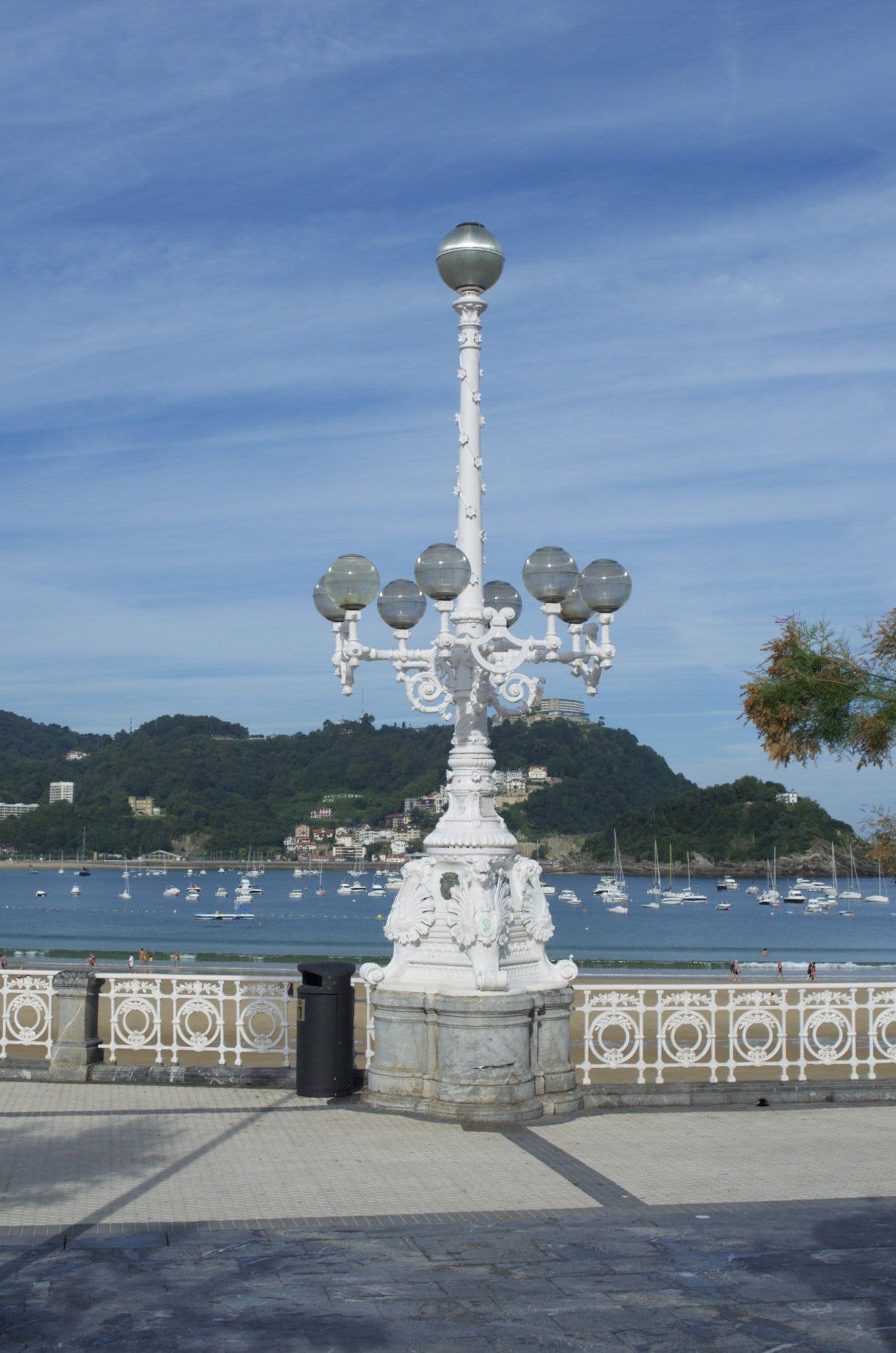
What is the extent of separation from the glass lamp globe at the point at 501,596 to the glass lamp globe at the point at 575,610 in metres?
0.61

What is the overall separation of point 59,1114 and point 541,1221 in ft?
13.7

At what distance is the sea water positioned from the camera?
5994cm

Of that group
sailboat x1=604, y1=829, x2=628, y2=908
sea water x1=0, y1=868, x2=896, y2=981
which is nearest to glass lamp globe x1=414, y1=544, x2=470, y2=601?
sea water x1=0, y1=868, x2=896, y2=981

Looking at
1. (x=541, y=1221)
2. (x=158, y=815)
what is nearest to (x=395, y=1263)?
(x=541, y=1221)

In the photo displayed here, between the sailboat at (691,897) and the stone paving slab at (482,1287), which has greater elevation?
the stone paving slab at (482,1287)

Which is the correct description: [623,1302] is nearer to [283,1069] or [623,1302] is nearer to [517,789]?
[283,1069]

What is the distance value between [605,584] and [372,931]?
79.8 metres

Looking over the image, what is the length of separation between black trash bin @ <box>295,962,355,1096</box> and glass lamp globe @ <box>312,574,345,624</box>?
105 inches

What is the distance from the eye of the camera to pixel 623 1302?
5.40 m

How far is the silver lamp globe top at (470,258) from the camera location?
33.9 ft

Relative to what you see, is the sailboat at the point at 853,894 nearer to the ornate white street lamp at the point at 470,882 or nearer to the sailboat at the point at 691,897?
the sailboat at the point at 691,897

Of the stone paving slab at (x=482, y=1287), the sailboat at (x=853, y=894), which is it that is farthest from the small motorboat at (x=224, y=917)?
the stone paving slab at (x=482, y=1287)

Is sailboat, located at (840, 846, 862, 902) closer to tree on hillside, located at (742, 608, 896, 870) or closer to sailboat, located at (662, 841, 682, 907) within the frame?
sailboat, located at (662, 841, 682, 907)

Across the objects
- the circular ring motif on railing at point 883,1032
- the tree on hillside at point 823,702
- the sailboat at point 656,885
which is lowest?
the sailboat at point 656,885
